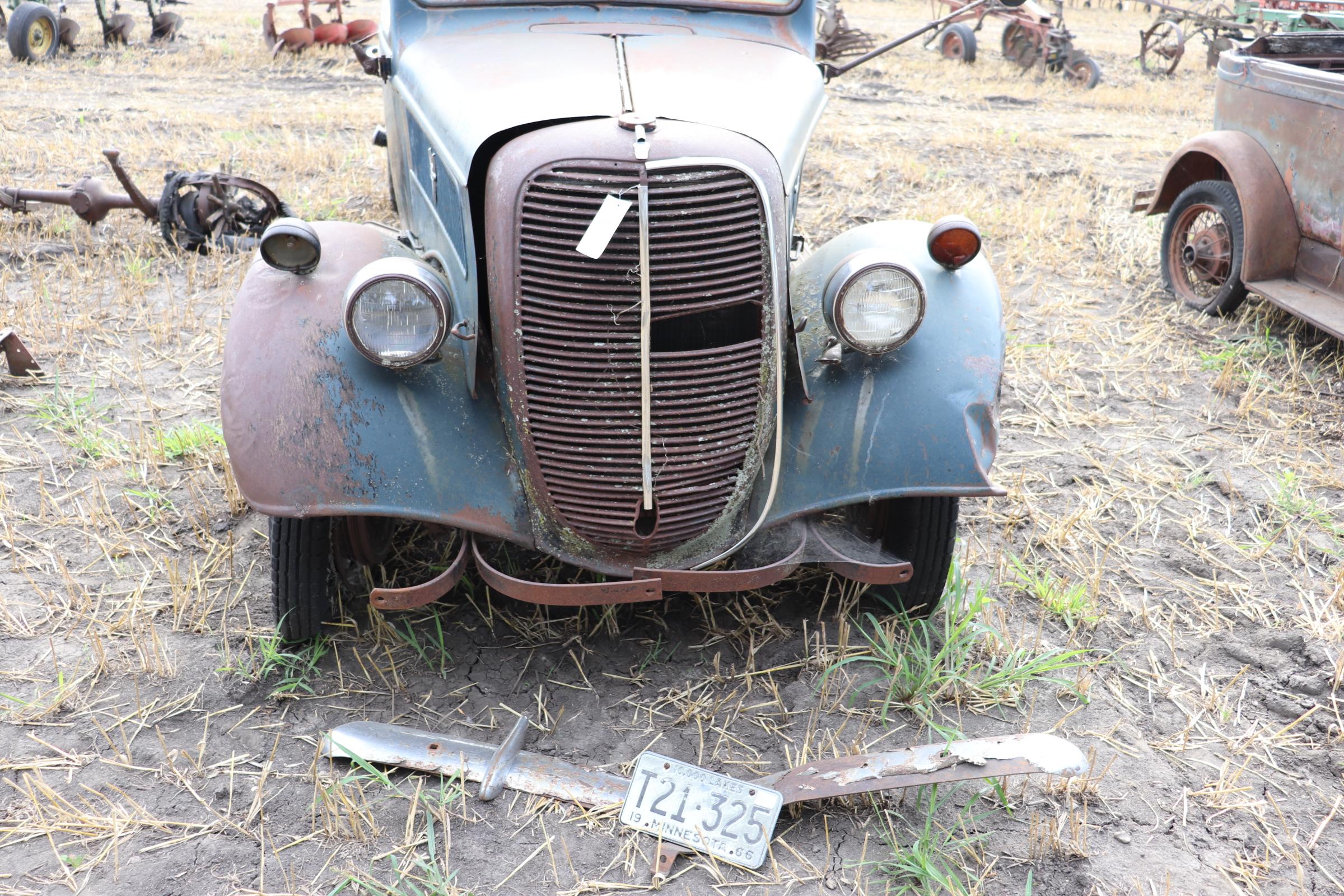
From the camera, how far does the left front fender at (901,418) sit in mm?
2395

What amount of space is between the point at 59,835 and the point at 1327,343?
522cm

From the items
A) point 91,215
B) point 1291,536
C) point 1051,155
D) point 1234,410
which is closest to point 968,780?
point 1291,536

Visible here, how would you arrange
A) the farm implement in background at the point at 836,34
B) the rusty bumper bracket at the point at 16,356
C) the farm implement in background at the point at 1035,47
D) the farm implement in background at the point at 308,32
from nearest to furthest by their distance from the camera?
the rusty bumper bracket at the point at 16,356 < the farm implement in background at the point at 308,32 < the farm implement in background at the point at 836,34 < the farm implement in background at the point at 1035,47

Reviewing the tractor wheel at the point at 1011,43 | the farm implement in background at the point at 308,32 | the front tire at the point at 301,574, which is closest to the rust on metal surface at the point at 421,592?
the front tire at the point at 301,574

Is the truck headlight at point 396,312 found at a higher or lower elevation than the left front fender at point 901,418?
higher

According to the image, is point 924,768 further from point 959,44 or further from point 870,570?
point 959,44

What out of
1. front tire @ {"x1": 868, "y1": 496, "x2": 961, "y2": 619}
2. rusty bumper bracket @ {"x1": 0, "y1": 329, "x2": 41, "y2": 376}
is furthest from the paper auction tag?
rusty bumper bracket @ {"x1": 0, "y1": 329, "x2": 41, "y2": 376}

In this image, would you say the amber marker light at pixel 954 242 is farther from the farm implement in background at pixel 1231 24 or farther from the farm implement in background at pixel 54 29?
the farm implement in background at pixel 54 29

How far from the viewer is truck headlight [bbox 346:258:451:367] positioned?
2209 mm

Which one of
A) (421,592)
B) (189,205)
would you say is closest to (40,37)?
(189,205)

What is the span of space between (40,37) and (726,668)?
39.3 feet

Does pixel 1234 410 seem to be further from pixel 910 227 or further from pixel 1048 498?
pixel 910 227

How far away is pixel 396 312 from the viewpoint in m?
2.26

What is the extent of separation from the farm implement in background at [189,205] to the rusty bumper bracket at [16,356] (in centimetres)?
135
